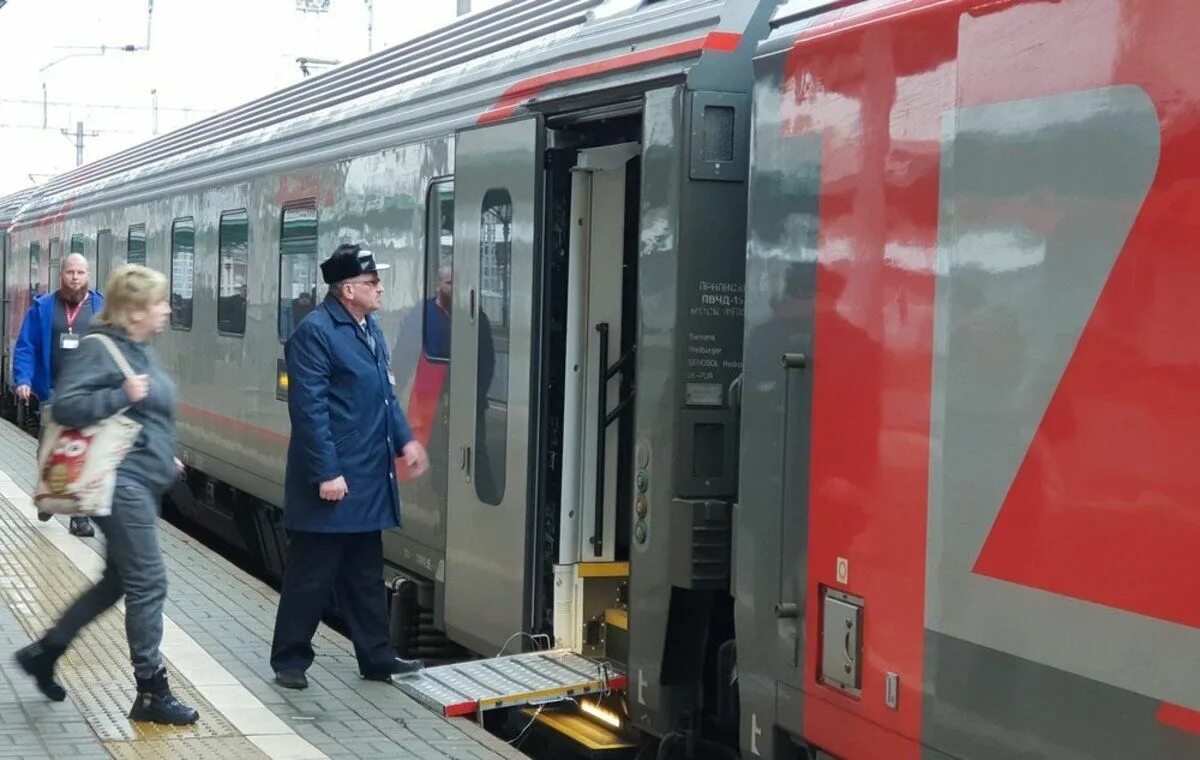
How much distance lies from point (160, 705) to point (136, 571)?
0.54 metres

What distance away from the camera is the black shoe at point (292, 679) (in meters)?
6.72

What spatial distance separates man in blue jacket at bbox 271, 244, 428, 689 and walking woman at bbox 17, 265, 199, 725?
2.00 feet

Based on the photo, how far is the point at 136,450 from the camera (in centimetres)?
585

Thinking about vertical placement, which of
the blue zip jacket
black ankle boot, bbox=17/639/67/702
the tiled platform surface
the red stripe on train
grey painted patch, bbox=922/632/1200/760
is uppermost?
the red stripe on train

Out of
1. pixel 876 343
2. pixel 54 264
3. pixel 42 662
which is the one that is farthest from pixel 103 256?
pixel 876 343

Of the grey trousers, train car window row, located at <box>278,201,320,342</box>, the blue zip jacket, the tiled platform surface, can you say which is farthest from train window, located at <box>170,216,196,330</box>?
the grey trousers

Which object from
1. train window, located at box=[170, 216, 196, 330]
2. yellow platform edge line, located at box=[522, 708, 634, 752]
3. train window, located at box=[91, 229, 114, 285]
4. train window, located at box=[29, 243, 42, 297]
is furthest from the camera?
train window, located at box=[29, 243, 42, 297]

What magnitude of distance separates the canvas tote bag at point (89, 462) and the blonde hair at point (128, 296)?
0.27 feet

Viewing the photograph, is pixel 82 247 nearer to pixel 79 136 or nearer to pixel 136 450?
pixel 136 450

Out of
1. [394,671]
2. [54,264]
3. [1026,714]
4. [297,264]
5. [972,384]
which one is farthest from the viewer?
[54,264]

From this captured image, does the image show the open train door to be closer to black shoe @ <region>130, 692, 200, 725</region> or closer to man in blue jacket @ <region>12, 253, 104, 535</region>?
black shoe @ <region>130, 692, 200, 725</region>

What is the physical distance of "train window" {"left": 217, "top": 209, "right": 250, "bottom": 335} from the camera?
11758mm

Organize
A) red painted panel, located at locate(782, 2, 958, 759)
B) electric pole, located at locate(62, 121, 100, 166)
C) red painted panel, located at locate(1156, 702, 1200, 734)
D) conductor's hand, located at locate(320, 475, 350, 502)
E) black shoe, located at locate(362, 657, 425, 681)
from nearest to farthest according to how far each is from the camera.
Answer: red painted panel, located at locate(1156, 702, 1200, 734) → red painted panel, located at locate(782, 2, 958, 759) → conductor's hand, located at locate(320, 475, 350, 502) → black shoe, located at locate(362, 657, 425, 681) → electric pole, located at locate(62, 121, 100, 166)

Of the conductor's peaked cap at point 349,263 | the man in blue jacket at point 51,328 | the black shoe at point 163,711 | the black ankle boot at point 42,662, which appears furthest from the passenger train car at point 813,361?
the man in blue jacket at point 51,328
